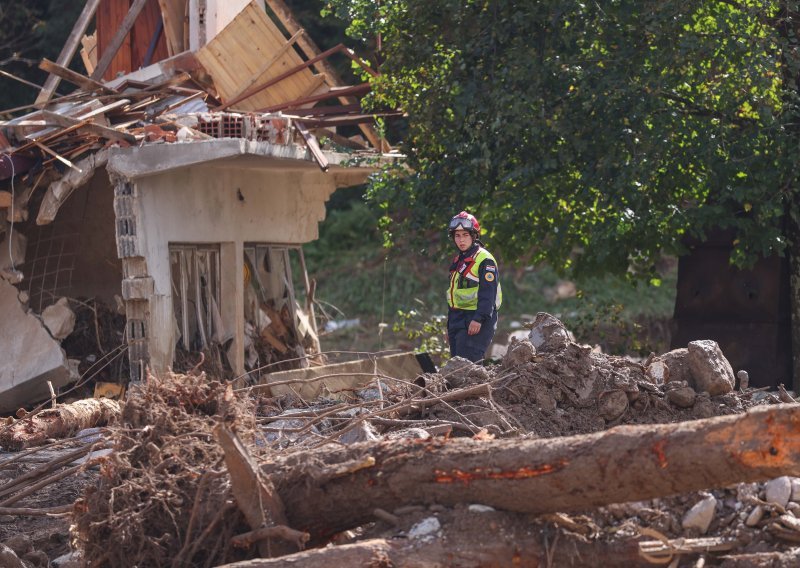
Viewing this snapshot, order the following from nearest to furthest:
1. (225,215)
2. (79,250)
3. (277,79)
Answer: (225,215) < (277,79) < (79,250)

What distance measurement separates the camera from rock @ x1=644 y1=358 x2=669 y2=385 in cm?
859

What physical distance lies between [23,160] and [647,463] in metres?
8.86

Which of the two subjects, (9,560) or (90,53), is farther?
(90,53)

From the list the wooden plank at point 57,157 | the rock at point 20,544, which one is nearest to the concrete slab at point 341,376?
the wooden plank at point 57,157

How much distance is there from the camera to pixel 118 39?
14555mm

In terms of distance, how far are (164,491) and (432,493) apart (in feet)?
4.45

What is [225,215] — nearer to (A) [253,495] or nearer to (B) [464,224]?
(B) [464,224]

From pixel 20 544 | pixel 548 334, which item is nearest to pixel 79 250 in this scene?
pixel 548 334

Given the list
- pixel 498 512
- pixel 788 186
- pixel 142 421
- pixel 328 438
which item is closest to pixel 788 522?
pixel 498 512

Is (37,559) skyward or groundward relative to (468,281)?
groundward

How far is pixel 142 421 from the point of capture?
6.39 m

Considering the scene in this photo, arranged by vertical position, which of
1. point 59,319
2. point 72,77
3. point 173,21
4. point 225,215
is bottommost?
point 59,319

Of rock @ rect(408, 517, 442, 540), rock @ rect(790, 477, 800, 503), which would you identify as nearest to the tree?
rock @ rect(790, 477, 800, 503)

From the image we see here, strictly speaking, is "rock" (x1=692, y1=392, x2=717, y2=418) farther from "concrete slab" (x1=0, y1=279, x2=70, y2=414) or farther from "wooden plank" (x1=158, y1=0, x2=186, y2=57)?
"wooden plank" (x1=158, y1=0, x2=186, y2=57)
